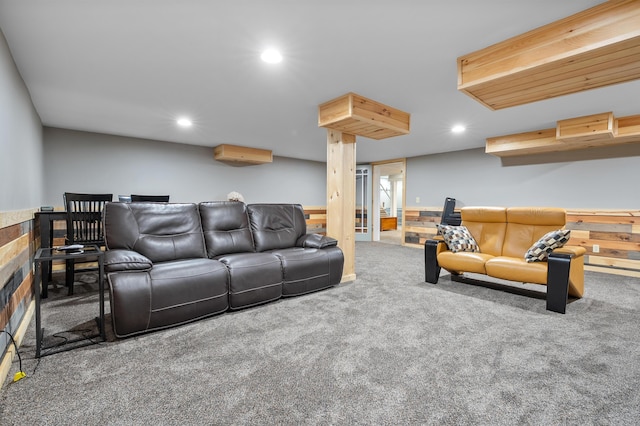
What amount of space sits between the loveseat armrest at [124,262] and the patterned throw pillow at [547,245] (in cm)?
363

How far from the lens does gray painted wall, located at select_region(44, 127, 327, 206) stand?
466cm

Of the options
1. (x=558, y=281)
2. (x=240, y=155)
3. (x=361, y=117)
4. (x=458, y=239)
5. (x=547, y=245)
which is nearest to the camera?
(x=558, y=281)

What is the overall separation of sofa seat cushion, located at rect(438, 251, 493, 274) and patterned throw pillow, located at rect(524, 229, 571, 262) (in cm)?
43

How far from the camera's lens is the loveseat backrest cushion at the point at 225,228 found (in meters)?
3.12

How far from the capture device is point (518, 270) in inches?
118

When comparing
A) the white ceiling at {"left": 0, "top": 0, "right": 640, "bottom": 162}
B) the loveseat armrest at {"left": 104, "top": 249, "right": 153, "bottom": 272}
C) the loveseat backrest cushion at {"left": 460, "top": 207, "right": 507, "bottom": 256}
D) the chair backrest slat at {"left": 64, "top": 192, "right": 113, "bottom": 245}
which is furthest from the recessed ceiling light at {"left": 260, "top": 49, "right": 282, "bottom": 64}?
the loveseat backrest cushion at {"left": 460, "top": 207, "right": 507, "bottom": 256}

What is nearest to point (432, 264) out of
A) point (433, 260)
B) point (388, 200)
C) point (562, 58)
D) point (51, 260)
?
point (433, 260)

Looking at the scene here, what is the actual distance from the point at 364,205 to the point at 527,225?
491 centimetres

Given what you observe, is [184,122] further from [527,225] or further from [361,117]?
[527,225]

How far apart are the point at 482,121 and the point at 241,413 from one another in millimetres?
4573

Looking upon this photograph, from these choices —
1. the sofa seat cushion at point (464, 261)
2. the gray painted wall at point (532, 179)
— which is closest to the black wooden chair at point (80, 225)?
the sofa seat cushion at point (464, 261)

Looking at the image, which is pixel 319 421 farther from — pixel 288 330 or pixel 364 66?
pixel 364 66

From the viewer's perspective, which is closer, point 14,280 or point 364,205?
point 14,280

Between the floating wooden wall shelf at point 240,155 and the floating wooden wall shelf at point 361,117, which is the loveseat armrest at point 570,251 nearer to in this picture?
the floating wooden wall shelf at point 361,117
